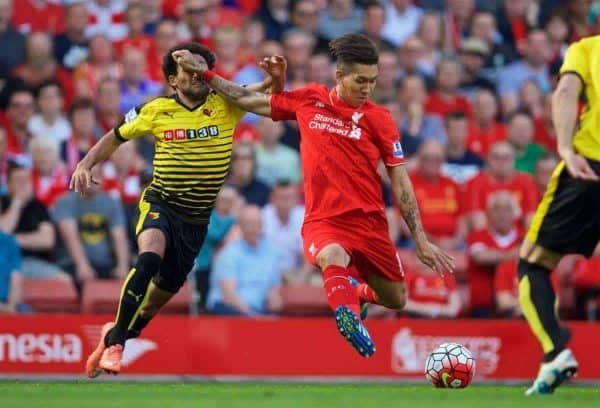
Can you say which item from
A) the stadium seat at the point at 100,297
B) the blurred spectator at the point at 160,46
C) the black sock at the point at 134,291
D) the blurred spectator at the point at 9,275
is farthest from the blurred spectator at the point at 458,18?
the black sock at the point at 134,291

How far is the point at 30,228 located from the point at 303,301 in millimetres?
2832

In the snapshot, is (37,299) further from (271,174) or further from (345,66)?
(345,66)

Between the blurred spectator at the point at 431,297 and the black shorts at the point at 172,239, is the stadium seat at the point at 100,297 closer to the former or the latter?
the blurred spectator at the point at 431,297

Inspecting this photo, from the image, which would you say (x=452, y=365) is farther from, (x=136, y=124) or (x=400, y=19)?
Result: (x=400, y=19)

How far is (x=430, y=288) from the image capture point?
13992 mm

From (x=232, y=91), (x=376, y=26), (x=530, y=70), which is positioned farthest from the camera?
(x=530, y=70)

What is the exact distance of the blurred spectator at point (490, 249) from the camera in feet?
46.5

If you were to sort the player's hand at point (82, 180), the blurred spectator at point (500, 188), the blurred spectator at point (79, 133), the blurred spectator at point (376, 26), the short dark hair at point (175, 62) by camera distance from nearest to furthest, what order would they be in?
the player's hand at point (82, 180), the short dark hair at point (175, 62), the blurred spectator at point (79, 133), the blurred spectator at point (500, 188), the blurred spectator at point (376, 26)

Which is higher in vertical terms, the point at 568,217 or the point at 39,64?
the point at 39,64

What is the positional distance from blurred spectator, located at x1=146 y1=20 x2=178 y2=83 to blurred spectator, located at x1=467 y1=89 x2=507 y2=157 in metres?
3.62

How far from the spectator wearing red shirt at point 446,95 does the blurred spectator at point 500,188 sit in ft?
5.35

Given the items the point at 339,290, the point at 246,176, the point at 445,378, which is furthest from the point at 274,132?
the point at 339,290

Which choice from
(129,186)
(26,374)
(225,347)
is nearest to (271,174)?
(129,186)

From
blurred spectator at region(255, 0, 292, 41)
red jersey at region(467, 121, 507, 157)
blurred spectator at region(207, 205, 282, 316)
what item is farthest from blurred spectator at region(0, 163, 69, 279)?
red jersey at region(467, 121, 507, 157)
